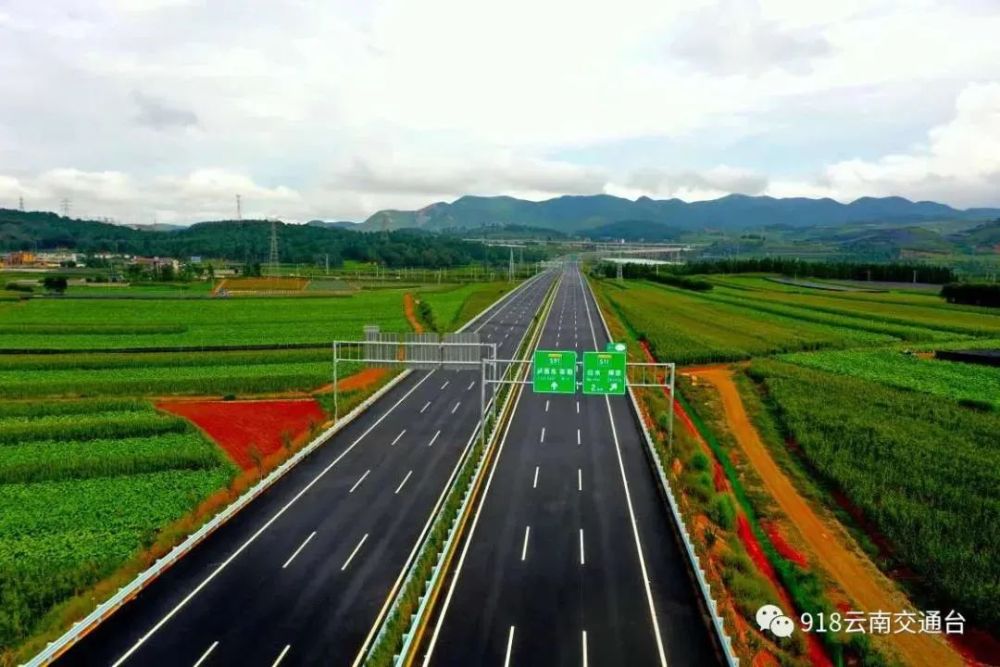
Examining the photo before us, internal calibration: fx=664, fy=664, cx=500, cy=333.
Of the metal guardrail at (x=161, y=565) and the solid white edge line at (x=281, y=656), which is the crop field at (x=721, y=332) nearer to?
the metal guardrail at (x=161, y=565)

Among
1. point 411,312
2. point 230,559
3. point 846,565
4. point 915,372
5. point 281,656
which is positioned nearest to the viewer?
point 281,656

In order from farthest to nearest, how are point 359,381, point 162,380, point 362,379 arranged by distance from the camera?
point 362,379, point 359,381, point 162,380

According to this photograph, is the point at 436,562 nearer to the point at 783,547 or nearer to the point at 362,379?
the point at 783,547

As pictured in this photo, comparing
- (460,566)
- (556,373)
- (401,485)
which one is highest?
(556,373)

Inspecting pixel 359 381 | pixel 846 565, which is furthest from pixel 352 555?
pixel 359 381

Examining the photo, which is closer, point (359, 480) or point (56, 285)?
point (359, 480)

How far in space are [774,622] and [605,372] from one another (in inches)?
772

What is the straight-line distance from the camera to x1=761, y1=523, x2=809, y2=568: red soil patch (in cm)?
3011

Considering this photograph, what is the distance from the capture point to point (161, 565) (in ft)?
89.0

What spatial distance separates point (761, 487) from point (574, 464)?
10.8 metres

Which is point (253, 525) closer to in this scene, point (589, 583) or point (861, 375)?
point (589, 583)

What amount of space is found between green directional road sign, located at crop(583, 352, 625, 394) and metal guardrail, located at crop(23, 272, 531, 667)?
1830cm

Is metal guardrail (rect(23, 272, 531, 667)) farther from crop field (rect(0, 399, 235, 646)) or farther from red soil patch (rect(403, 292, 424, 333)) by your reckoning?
red soil patch (rect(403, 292, 424, 333))

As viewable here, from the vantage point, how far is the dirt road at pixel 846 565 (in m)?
23.7
